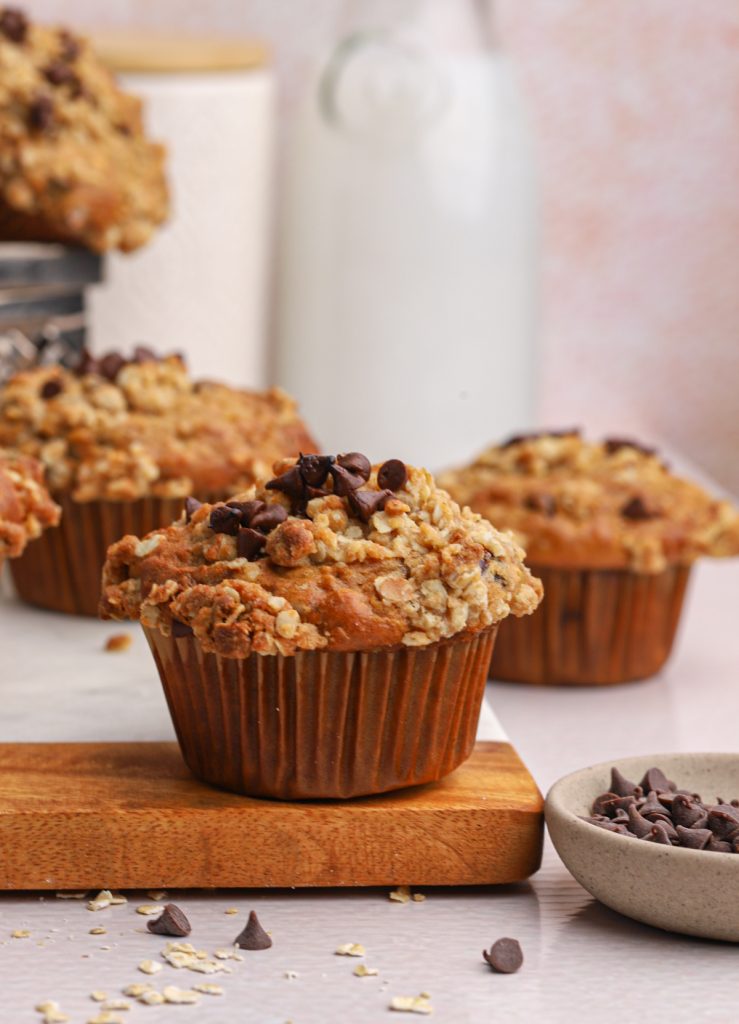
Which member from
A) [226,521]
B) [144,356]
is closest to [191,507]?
[226,521]

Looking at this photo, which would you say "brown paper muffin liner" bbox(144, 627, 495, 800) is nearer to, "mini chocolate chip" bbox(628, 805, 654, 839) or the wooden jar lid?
"mini chocolate chip" bbox(628, 805, 654, 839)

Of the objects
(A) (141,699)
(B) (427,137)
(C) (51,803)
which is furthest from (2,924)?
(B) (427,137)

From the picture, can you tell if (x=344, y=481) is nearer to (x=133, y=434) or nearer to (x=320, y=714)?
(x=320, y=714)

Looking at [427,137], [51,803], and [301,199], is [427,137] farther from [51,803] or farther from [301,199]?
[51,803]

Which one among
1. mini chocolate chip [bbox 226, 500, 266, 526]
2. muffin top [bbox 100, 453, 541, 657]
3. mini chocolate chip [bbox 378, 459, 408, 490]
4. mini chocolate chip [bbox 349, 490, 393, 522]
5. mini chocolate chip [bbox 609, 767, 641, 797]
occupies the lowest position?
mini chocolate chip [bbox 609, 767, 641, 797]

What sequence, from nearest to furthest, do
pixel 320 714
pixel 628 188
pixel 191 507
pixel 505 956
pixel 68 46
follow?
pixel 505 956 → pixel 320 714 → pixel 191 507 → pixel 68 46 → pixel 628 188

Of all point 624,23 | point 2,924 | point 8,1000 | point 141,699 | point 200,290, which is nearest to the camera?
point 8,1000

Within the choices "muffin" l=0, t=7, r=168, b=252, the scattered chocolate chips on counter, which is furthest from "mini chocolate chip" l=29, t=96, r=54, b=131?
the scattered chocolate chips on counter
